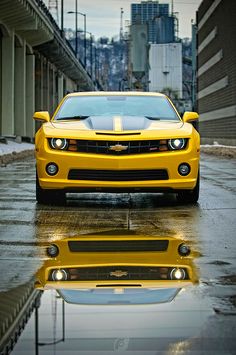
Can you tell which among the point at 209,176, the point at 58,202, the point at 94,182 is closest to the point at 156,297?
the point at 94,182

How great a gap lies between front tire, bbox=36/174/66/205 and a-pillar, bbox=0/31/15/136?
3459cm

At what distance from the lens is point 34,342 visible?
3.54m

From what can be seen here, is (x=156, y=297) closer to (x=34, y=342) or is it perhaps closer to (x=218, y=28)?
(x=34, y=342)

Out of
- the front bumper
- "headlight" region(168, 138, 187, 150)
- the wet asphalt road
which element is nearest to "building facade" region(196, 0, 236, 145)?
the wet asphalt road

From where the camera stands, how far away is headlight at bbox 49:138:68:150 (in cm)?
941

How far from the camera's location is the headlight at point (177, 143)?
30.9 feet

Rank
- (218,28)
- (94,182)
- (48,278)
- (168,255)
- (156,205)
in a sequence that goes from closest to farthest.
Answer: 1. (48,278)
2. (168,255)
3. (94,182)
4. (156,205)
5. (218,28)

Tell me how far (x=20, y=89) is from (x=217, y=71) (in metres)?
21.4

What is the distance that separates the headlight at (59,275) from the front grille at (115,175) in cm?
405

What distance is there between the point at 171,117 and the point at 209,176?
602cm

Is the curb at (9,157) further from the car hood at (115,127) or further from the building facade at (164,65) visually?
the building facade at (164,65)

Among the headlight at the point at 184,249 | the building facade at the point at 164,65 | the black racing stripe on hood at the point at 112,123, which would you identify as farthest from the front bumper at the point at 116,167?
A: the building facade at the point at 164,65

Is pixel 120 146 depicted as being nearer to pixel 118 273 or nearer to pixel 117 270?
pixel 117 270

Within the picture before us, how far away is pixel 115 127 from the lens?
31.1 ft
